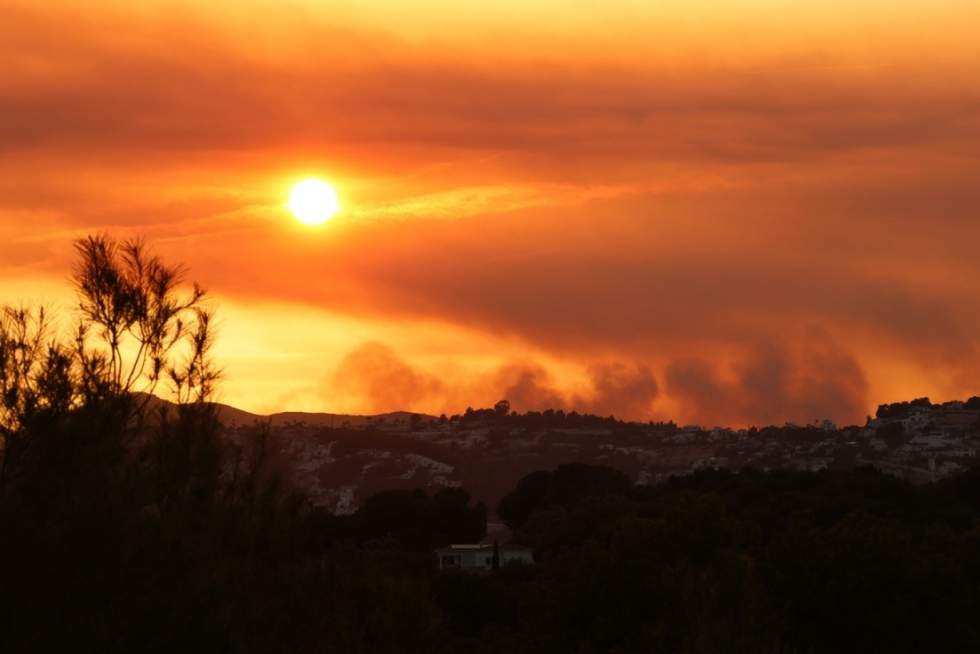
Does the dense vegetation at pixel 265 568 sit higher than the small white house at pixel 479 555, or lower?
lower

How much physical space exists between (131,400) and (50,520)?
7.72 meters

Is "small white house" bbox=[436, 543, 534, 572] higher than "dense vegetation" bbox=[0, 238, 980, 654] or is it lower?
higher

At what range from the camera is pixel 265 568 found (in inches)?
1213

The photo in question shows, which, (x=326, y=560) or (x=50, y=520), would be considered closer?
(x=50, y=520)

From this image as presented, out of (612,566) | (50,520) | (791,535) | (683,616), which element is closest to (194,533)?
(50,520)

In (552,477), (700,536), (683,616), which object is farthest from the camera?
(552,477)

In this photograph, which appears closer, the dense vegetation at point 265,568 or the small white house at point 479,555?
the dense vegetation at point 265,568

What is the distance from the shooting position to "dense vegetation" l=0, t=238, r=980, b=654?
24.5 meters

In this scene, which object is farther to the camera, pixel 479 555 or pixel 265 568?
pixel 479 555

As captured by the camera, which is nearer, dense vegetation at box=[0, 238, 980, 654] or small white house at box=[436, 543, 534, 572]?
dense vegetation at box=[0, 238, 980, 654]

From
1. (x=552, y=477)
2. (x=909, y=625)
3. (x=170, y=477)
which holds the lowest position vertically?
(x=909, y=625)

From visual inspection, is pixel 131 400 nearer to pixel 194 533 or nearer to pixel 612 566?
pixel 194 533

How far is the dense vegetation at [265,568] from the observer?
24516mm

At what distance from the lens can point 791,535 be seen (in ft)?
168
